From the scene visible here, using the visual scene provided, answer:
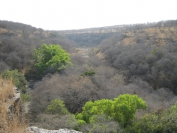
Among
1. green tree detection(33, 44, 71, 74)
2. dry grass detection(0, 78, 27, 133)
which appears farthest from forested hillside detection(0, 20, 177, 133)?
dry grass detection(0, 78, 27, 133)

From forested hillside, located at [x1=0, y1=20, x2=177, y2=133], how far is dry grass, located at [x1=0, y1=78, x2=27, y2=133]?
4.25ft

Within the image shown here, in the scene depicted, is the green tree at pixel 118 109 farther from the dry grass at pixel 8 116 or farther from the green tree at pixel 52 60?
the green tree at pixel 52 60

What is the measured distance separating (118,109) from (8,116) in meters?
8.02

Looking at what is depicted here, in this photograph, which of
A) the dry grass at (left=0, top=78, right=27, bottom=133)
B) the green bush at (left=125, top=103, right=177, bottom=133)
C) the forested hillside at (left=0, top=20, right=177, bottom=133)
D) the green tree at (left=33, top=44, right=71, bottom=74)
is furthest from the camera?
the green tree at (left=33, top=44, right=71, bottom=74)

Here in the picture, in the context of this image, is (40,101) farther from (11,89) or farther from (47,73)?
(47,73)

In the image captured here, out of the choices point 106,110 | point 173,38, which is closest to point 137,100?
point 106,110

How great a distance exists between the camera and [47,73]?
29.7 meters

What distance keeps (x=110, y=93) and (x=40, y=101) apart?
6.08 metres

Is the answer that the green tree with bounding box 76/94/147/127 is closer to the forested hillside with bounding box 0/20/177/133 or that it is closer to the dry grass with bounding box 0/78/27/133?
the forested hillside with bounding box 0/20/177/133

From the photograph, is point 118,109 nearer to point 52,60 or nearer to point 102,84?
point 102,84

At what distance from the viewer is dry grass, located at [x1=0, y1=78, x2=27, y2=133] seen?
532cm

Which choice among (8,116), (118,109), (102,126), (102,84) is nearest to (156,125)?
(102,126)

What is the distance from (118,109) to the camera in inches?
505

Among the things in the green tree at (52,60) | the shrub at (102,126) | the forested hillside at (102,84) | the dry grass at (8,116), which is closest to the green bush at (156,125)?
the forested hillside at (102,84)
